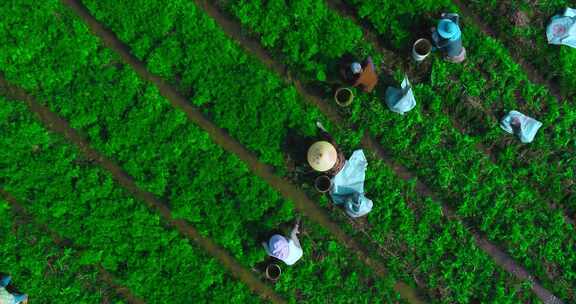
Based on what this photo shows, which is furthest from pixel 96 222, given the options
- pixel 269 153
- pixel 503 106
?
pixel 503 106

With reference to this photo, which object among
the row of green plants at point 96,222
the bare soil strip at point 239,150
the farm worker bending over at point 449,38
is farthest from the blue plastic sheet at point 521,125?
the row of green plants at point 96,222

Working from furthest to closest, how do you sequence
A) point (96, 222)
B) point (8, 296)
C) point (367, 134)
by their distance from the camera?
point (367, 134) < point (96, 222) < point (8, 296)

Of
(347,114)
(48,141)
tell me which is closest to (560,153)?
(347,114)

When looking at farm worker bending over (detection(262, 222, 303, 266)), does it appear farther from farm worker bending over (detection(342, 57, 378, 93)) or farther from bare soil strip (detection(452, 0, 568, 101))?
bare soil strip (detection(452, 0, 568, 101))

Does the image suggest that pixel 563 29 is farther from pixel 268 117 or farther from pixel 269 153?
pixel 269 153

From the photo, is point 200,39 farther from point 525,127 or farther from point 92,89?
point 525,127

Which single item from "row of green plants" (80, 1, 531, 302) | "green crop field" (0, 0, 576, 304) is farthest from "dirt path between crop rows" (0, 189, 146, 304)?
"row of green plants" (80, 1, 531, 302)

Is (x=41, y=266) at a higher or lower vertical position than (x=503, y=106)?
lower

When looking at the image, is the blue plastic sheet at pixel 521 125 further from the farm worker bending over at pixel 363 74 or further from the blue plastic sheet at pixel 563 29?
the farm worker bending over at pixel 363 74
